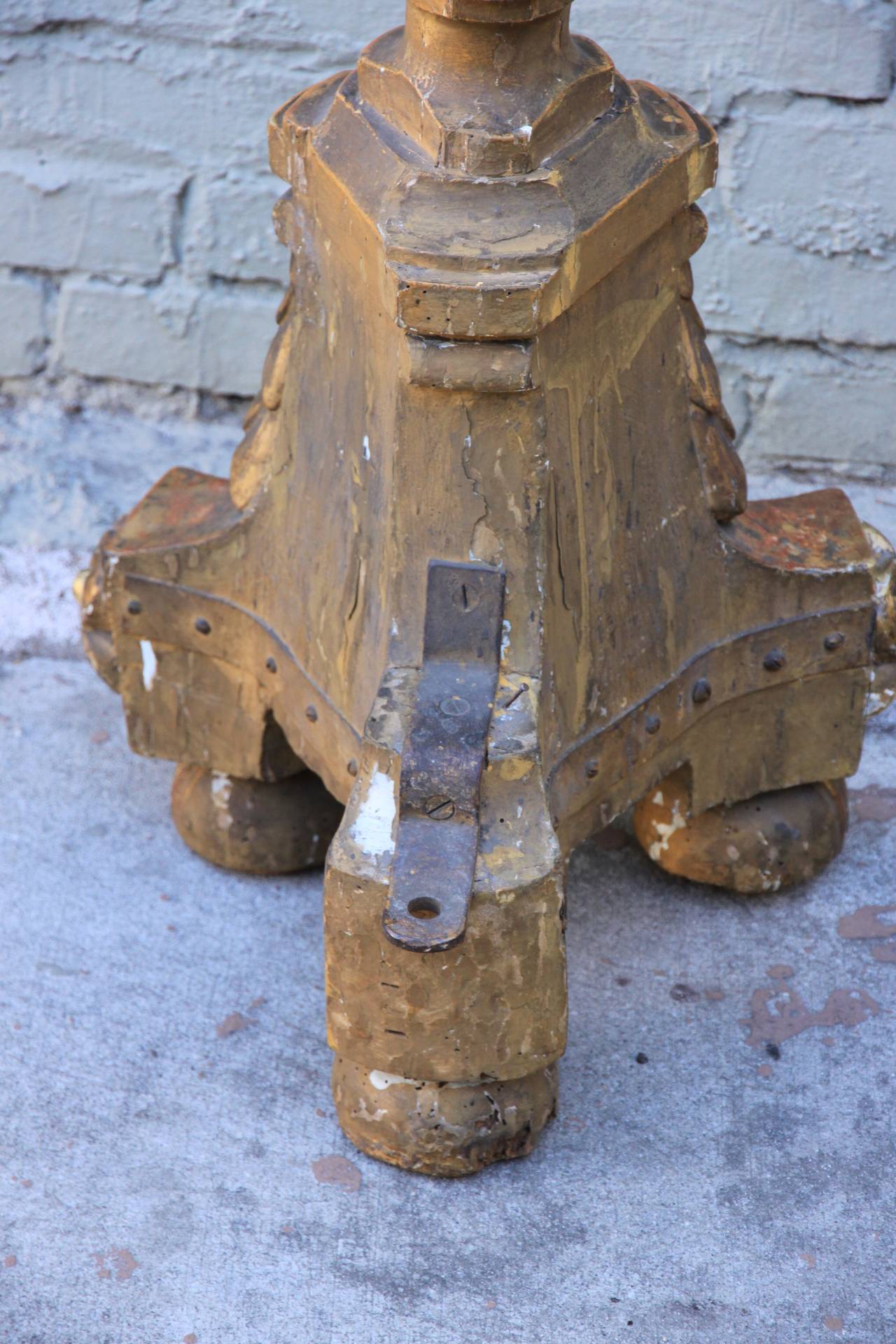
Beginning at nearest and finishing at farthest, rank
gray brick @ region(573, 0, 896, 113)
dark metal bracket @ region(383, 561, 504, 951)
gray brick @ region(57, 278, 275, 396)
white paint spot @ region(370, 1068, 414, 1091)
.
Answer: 1. dark metal bracket @ region(383, 561, 504, 951)
2. white paint spot @ region(370, 1068, 414, 1091)
3. gray brick @ region(573, 0, 896, 113)
4. gray brick @ region(57, 278, 275, 396)

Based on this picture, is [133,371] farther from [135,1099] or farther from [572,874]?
[135,1099]

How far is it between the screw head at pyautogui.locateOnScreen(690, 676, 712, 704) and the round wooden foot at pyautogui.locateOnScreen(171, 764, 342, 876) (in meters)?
0.37

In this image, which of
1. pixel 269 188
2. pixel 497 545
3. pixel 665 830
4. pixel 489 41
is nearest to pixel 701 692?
pixel 665 830

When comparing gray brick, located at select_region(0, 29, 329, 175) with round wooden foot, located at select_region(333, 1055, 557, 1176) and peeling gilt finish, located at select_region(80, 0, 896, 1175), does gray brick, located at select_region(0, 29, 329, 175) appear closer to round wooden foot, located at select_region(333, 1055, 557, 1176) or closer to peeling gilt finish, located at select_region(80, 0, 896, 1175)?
peeling gilt finish, located at select_region(80, 0, 896, 1175)

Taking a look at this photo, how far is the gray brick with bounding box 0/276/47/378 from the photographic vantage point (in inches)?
73.8

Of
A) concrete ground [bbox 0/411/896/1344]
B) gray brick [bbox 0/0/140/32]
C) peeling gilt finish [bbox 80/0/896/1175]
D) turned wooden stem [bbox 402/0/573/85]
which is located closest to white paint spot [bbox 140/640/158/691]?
peeling gilt finish [bbox 80/0/896/1175]

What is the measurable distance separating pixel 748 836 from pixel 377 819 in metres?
0.45

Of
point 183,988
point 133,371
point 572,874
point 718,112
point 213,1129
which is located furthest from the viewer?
point 133,371

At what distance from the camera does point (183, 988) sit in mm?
1375

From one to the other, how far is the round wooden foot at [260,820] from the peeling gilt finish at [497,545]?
0.06 meters

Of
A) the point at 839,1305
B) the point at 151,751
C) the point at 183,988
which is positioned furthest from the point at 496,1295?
the point at 151,751

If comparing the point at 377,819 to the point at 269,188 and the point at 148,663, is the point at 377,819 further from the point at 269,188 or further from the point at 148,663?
the point at 269,188

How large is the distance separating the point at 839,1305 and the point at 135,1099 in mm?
547

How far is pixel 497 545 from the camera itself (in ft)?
3.62
